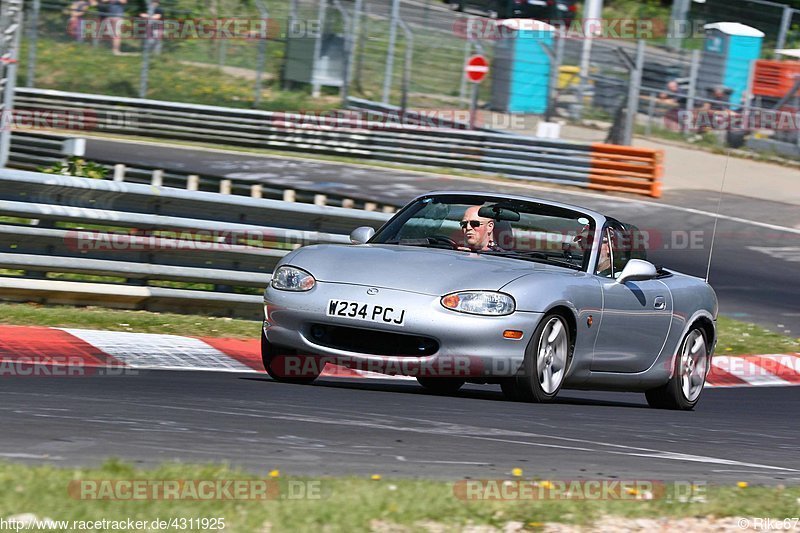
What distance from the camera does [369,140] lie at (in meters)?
28.0

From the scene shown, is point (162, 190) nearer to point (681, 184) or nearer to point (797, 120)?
point (681, 184)

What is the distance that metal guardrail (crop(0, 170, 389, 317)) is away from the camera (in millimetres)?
9742

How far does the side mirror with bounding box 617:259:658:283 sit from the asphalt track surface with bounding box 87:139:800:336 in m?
6.60

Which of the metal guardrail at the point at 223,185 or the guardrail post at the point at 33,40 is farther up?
the guardrail post at the point at 33,40

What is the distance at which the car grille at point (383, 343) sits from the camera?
280 inches

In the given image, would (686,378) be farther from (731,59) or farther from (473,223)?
Answer: (731,59)

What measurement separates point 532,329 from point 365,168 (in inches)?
786

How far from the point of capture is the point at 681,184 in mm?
26797

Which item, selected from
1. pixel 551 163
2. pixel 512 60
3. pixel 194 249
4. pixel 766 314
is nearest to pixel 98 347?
pixel 194 249

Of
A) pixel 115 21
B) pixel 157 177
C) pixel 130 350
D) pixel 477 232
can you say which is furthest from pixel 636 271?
pixel 115 21

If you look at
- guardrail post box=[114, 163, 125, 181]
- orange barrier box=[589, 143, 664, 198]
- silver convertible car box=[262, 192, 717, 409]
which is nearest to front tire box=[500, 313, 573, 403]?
silver convertible car box=[262, 192, 717, 409]
